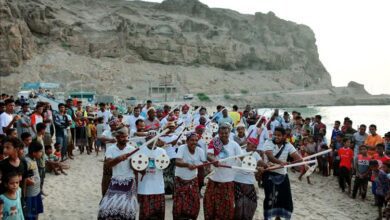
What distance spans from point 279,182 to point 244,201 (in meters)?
0.68

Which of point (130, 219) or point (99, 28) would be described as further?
point (99, 28)

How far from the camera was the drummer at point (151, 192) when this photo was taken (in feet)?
18.1

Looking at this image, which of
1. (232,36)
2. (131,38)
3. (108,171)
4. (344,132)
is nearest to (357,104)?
(232,36)

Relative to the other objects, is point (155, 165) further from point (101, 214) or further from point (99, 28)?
point (99, 28)

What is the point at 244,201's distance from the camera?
610 cm

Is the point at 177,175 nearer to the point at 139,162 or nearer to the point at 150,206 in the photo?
the point at 150,206

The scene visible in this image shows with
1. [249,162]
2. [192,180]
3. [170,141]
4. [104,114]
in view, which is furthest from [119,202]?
[104,114]

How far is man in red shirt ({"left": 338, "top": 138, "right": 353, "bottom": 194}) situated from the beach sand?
Result: 34cm

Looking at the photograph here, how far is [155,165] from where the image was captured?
18.1 feet

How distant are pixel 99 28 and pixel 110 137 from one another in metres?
91.2

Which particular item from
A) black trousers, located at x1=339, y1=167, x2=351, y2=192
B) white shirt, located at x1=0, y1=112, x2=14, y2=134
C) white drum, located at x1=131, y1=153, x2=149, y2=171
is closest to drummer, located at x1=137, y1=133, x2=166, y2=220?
white drum, located at x1=131, y1=153, x2=149, y2=171

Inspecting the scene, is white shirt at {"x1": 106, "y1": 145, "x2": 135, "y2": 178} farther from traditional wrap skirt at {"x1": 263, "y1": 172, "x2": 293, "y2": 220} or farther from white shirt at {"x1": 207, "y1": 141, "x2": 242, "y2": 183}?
traditional wrap skirt at {"x1": 263, "y1": 172, "x2": 293, "y2": 220}

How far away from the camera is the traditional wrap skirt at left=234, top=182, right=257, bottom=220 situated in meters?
6.07

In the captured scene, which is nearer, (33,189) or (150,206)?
(150,206)
